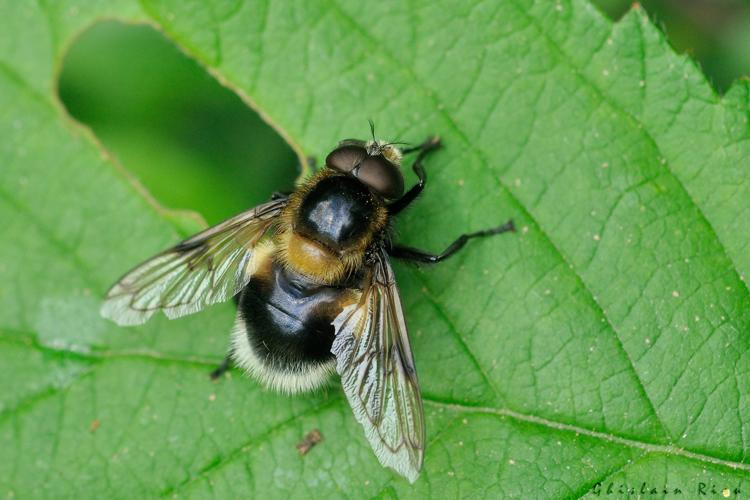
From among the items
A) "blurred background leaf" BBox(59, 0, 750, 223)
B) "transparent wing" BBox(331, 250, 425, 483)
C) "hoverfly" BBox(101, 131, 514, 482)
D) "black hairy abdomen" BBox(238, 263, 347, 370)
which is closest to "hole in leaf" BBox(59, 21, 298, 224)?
"blurred background leaf" BBox(59, 0, 750, 223)

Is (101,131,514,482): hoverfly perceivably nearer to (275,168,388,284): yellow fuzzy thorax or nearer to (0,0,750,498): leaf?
(275,168,388,284): yellow fuzzy thorax

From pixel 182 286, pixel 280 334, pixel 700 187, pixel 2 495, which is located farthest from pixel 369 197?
pixel 2 495

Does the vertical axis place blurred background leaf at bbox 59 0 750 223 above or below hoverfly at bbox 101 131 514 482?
below

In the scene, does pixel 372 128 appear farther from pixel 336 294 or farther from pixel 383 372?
pixel 383 372

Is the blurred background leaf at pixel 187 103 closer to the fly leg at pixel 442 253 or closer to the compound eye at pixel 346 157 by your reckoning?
the compound eye at pixel 346 157

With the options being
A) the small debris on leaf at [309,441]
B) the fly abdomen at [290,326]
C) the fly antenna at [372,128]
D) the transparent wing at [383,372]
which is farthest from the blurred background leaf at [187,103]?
the small debris on leaf at [309,441]

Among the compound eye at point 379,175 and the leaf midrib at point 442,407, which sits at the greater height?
the compound eye at point 379,175

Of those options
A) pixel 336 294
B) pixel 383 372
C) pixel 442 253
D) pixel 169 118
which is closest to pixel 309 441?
pixel 383 372
